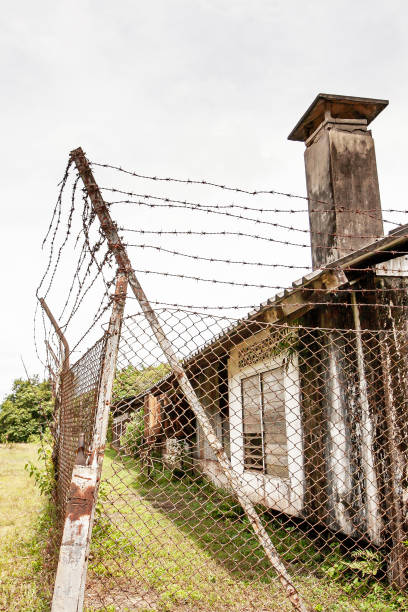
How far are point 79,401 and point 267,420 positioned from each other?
432cm

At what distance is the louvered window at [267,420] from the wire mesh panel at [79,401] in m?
2.93

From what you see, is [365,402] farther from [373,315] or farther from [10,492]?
[10,492]

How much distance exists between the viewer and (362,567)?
4066mm

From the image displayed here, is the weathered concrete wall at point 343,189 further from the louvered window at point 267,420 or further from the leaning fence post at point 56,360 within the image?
the leaning fence post at point 56,360

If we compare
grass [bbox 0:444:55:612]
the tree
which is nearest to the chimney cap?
grass [bbox 0:444:55:612]

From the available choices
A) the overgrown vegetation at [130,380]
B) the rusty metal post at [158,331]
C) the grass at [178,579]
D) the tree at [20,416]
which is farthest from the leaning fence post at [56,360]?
the tree at [20,416]

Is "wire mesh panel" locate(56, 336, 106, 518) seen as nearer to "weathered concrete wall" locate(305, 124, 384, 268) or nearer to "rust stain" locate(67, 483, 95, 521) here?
"rust stain" locate(67, 483, 95, 521)

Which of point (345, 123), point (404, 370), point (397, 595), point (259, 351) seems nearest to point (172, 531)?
point (259, 351)

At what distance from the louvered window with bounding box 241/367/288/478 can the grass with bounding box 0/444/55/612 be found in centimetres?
277

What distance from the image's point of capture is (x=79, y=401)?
3449 millimetres

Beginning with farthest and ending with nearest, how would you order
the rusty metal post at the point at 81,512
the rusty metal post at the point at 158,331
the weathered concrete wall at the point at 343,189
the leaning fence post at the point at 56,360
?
the weathered concrete wall at the point at 343,189 → the leaning fence post at the point at 56,360 → the rusty metal post at the point at 158,331 → the rusty metal post at the point at 81,512

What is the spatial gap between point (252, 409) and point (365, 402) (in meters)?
3.36

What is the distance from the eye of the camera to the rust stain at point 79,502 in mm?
2084

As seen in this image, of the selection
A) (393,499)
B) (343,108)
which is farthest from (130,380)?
(343,108)
